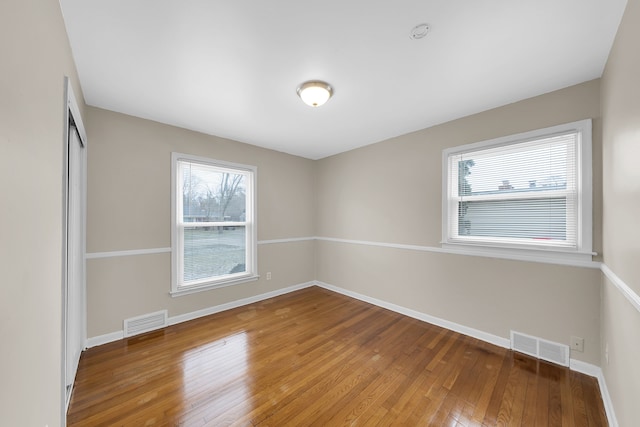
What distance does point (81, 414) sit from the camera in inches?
63.7

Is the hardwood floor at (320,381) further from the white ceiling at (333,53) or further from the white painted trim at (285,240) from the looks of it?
the white ceiling at (333,53)

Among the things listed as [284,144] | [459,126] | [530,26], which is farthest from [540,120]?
[284,144]

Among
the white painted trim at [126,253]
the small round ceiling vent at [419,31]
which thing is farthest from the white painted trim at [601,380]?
the white painted trim at [126,253]

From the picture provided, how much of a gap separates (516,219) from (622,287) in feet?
3.85

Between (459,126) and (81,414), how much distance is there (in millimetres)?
4240

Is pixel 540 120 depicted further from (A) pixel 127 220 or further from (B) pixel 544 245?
(A) pixel 127 220

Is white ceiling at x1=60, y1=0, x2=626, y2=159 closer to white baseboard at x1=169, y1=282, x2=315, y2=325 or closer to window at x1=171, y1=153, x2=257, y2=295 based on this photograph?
window at x1=171, y1=153, x2=257, y2=295

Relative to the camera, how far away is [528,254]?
90.2 inches

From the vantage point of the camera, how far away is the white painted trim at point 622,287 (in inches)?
45.2

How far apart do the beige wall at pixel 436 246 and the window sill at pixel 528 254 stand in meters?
0.06

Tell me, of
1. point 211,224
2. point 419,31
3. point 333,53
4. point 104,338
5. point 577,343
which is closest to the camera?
point 419,31

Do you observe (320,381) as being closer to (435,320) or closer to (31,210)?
(435,320)

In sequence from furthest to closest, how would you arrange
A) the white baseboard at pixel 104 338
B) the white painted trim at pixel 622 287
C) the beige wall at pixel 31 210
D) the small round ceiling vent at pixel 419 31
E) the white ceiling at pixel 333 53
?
the white baseboard at pixel 104 338
the small round ceiling vent at pixel 419 31
the white ceiling at pixel 333 53
the white painted trim at pixel 622 287
the beige wall at pixel 31 210

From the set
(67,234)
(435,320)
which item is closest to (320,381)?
(435,320)
